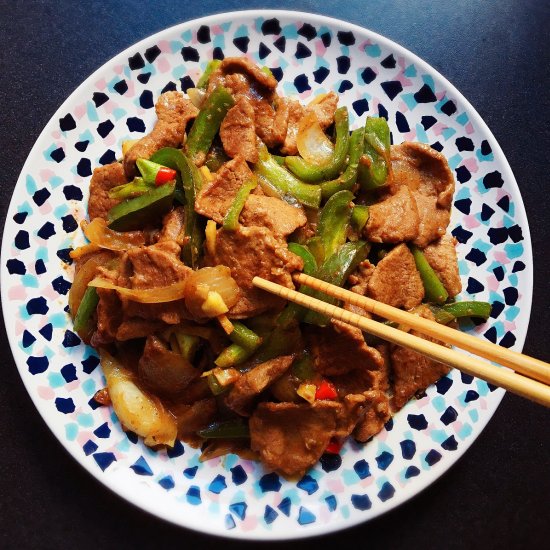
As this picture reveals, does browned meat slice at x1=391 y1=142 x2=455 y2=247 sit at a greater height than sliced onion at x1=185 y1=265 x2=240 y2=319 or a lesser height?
greater

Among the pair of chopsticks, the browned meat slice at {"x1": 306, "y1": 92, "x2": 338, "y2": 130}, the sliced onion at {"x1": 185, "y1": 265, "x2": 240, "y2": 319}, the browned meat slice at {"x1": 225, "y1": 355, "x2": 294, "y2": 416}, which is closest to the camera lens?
the pair of chopsticks

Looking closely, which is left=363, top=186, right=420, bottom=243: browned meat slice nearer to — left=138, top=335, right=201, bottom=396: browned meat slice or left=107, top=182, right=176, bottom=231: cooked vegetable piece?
left=107, top=182, right=176, bottom=231: cooked vegetable piece

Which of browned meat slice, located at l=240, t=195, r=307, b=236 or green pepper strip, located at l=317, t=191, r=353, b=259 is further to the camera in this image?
green pepper strip, located at l=317, t=191, r=353, b=259

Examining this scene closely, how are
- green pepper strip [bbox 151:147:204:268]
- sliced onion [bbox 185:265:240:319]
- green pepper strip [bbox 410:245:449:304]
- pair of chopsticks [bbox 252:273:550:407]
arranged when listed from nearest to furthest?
pair of chopsticks [bbox 252:273:550:407], sliced onion [bbox 185:265:240:319], green pepper strip [bbox 151:147:204:268], green pepper strip [bbox 410:245:449:304]

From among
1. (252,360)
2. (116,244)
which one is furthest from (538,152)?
(116,244)

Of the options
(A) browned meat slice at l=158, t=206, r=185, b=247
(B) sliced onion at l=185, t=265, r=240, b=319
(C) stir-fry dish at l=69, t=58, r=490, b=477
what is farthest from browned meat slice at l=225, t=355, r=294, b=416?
(A) browned meat slice at l=158, t=206, r=185, b=247

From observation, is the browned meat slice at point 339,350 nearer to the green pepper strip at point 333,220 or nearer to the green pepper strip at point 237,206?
the green pepper strip at point 333,220
